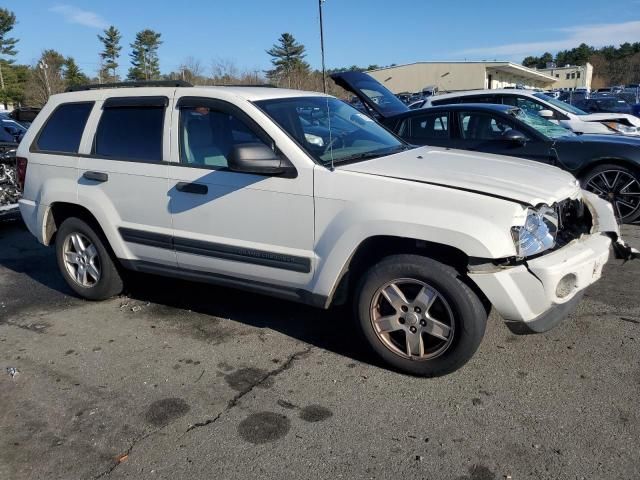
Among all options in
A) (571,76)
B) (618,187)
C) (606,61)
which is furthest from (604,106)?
(606,61)

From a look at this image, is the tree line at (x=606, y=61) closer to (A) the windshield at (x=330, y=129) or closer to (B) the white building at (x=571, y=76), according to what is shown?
(B) the white building at (x=571, y=76)

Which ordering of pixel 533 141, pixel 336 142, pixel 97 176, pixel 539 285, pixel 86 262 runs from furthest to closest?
1. pixel 533 141
2. pixel 86 262
3. pixel 97 176
4. pixel 336 142
5. pixel 539 285

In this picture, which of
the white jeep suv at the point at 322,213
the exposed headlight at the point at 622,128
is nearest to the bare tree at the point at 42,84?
the exposed headlight at the point at 622,128

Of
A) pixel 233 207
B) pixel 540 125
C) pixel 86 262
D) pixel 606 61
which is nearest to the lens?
pixel 233 207

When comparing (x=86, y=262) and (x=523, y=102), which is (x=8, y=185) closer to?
(x=86, y=262)

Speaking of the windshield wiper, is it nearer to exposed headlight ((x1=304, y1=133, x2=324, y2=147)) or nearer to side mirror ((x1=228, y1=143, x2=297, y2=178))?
exposed headlight ((x1=304, y1=133, x2=324, y2=147))

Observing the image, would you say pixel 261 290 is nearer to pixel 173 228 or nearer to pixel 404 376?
pixel 173 228

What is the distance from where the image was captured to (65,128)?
494 cm

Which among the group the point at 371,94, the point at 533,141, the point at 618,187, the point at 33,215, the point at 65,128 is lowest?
the point at 618,187

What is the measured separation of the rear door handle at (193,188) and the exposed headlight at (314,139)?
80cm

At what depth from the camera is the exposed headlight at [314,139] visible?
383 cm

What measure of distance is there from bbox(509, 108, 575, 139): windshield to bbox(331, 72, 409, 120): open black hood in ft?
5.52

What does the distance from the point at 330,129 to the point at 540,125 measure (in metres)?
4.69

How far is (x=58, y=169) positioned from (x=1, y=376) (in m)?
1.89
